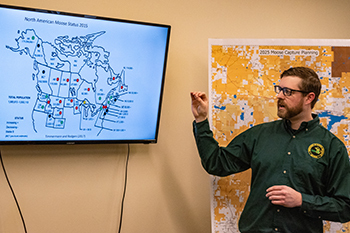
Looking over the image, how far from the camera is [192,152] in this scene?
2.51 m

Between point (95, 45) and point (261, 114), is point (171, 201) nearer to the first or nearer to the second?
point (261, 114)

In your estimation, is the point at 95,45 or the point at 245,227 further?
the point at 95,45

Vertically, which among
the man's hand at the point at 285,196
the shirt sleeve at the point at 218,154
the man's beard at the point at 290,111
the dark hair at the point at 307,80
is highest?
the dark hair at the point at 307,80

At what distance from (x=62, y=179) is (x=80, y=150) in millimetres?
226

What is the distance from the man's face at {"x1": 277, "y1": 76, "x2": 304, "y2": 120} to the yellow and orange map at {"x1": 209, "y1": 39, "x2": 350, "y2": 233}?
16.0 inches

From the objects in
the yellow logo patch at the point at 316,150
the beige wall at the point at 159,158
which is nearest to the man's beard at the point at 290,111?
the yellow logo patch at the point at 316,150

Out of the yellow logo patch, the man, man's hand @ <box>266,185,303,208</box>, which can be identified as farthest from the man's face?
man's hand @ <box>266,185,303,208</box>

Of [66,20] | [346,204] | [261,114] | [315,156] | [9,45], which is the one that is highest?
[66,20]

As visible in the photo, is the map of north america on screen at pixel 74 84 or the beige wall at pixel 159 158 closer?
the map of north america on screen at pixel 74 84

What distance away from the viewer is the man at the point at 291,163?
5.68 feet

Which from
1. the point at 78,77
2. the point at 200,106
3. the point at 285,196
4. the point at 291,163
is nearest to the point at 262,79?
the point at 200,106

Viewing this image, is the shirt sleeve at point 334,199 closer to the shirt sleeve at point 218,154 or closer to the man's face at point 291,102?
the man's face at point 291,102

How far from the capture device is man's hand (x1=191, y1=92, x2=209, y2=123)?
1.98m

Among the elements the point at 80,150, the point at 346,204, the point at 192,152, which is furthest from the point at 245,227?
the point at 80,150
